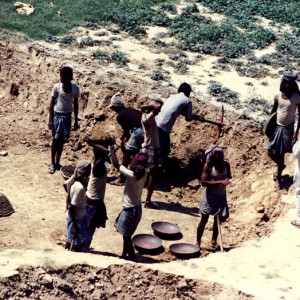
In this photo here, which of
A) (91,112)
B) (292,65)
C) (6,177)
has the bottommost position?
(6,177)

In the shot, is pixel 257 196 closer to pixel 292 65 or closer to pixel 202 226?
pixel 202 226

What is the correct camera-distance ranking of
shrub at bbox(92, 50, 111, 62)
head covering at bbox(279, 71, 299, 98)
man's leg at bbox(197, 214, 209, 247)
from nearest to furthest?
man's leg at bbox(197, 214, 209, 247), head covering at bbox(279, 71, 299, 98), shrub at bbox(92, 50, 111, 62)

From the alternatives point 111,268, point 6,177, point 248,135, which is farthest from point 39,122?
point 111,268

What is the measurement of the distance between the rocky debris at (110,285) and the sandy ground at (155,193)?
0.09 metres

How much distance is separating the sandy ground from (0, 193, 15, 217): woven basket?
115 mm

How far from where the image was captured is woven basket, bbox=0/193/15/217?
10.8 m

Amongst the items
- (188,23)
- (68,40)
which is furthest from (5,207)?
(188,23)

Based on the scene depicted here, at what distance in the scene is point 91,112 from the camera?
44.8 ft

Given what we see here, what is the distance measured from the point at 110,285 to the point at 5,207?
121 inches

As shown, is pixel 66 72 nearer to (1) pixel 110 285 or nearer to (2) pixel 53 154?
(2) pixel 53 154

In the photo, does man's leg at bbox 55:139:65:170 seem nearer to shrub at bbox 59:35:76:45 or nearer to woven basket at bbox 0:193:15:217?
woven basket at bbox 0:193:15:217

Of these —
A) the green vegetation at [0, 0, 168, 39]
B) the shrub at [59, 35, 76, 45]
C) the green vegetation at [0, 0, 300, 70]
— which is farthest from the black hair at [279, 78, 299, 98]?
the green vegetation at [0, 0, 168, 39]

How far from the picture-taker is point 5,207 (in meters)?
10.8

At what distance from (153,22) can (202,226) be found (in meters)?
7.97
